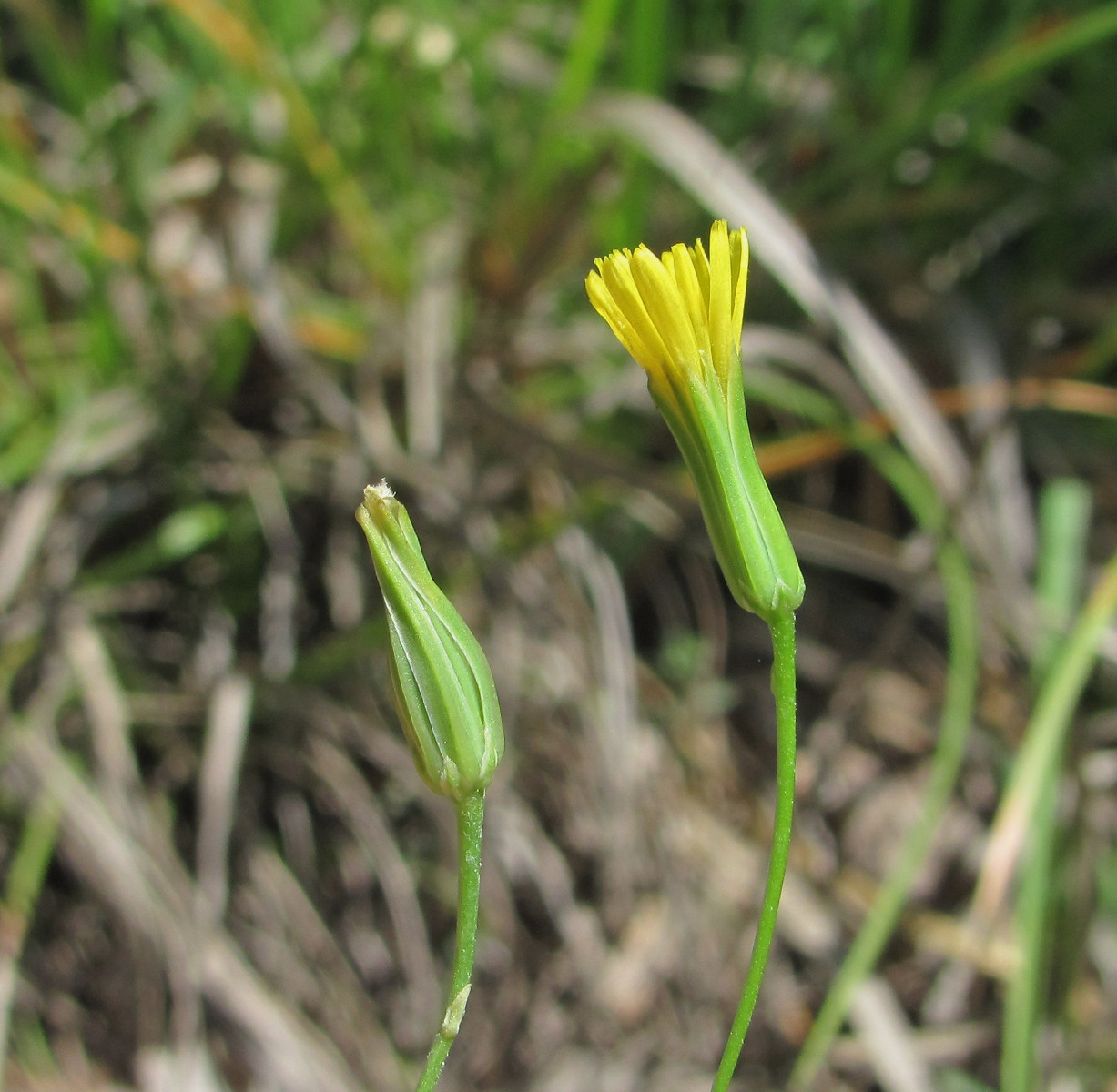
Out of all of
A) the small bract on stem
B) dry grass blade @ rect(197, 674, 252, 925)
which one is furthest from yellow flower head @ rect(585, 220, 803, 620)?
dry grass blade @ rect(197, 674, 252, 925)

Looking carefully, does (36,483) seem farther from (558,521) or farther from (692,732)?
(692,732)

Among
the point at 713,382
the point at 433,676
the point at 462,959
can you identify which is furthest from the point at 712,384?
the point at 462,959

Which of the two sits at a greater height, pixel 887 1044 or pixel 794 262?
pixel 794 262

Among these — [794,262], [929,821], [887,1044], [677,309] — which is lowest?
[887,1044]

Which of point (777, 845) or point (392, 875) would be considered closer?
point (777, 845)

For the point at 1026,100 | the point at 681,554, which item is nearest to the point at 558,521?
the point at 681,554

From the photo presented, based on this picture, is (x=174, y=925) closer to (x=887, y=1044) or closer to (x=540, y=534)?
(x=540, y=534)
